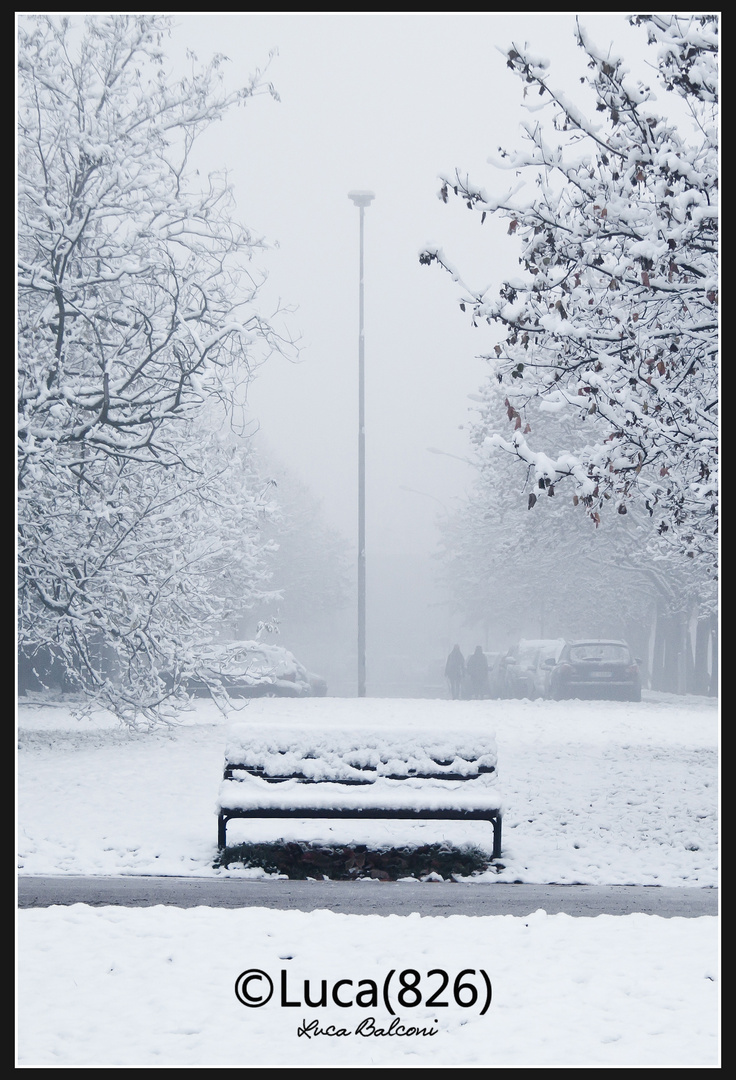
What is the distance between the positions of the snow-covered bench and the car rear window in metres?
16.5

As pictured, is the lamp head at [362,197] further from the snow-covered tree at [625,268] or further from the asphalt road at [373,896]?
the asphalt road at [373,896]

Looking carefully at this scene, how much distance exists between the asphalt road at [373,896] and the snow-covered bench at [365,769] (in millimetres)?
550

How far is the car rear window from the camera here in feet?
78.7

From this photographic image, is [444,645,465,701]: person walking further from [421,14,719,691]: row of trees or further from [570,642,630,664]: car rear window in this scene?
[421,14,719,691]: row of trees

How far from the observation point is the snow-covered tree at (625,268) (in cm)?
736

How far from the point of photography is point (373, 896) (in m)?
6.86

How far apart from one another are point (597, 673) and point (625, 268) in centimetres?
1694

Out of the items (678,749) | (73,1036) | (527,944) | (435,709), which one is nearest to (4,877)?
(73,1036)

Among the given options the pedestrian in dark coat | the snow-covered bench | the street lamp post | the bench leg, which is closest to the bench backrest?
the snow-covered bench

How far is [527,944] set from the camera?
5.62 m

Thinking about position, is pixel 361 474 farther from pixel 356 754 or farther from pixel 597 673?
pixel 356 754

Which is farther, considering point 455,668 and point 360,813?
point 455,668

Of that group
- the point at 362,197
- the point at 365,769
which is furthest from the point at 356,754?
the point at 362,197

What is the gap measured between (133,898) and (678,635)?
94.8 ft
